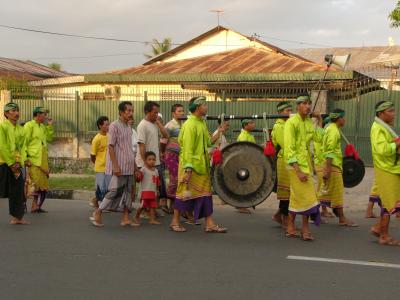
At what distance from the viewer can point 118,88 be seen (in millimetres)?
20562

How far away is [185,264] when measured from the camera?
6090mm

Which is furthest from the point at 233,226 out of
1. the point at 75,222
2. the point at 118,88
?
the point at 118,88

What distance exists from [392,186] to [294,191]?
113 cm

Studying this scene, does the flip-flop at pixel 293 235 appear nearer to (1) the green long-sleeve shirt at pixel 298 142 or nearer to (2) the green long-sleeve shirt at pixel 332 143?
(1) the green long-sleeve shirt at pixel 298 142

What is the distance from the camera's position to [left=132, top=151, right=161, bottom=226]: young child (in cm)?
865

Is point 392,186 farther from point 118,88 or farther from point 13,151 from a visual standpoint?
point 118,88

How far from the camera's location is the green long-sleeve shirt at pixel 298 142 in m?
7.25

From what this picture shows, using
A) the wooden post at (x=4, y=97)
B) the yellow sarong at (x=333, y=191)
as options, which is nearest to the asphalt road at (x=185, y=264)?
the yellow sarong at (x=333, y=191)

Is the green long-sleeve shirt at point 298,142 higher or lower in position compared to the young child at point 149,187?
higher

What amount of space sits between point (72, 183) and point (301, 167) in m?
7.44

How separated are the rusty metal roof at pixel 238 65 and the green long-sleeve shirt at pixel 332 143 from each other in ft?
30.4

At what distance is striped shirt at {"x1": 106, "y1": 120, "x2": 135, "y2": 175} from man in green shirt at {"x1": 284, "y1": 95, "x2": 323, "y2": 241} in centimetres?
217

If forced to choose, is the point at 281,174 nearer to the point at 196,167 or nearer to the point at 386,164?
the point at 196,167

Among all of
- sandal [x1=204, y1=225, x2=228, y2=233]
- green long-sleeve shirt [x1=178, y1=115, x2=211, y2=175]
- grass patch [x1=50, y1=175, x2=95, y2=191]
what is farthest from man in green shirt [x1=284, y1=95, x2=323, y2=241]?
A: grass patch [x1=50, y1=175, x2=95, y2=191]
